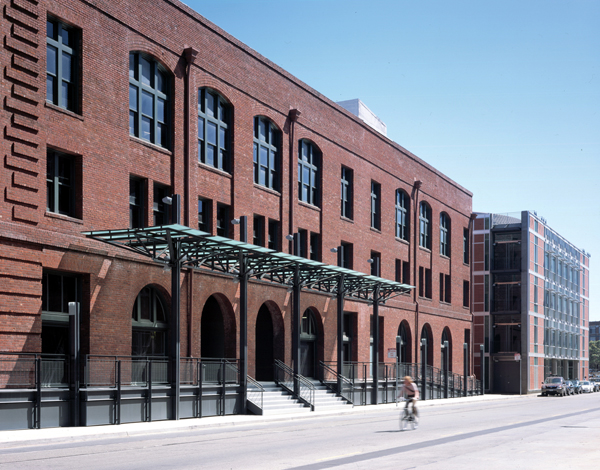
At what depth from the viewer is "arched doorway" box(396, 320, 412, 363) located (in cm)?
5319

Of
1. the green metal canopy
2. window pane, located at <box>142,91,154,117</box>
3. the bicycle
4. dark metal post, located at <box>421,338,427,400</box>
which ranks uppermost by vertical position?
window pane, located at <box>142,91,154,117</box>

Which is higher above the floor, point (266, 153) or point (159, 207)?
point (266, 153)

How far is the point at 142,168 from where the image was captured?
29.5 metres

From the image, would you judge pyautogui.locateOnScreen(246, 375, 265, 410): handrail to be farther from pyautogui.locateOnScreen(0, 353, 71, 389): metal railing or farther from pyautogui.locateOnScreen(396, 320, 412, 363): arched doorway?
pyautogui.locateOnScreen(396, 320, 412, 363): arched doorway

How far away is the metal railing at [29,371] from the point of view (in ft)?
72.6

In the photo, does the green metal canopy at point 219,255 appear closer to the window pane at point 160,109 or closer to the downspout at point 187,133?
the downspout at point 187,133

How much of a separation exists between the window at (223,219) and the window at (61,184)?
29.4ft

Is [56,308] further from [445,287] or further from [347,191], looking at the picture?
[445,287]

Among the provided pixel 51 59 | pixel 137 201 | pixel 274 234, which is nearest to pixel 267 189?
pixel 274 234

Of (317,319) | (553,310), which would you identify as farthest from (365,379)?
(553,310)

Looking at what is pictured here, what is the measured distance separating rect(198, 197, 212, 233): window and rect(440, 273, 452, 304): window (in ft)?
102

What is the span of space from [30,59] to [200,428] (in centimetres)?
1229

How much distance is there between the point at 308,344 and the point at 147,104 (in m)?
16.9

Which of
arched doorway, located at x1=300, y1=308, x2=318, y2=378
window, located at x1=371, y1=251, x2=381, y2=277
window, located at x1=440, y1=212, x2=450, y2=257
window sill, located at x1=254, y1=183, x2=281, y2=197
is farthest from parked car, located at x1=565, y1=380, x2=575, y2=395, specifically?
window sill, located at x1=254, y1=183, x2=281, y2=197
